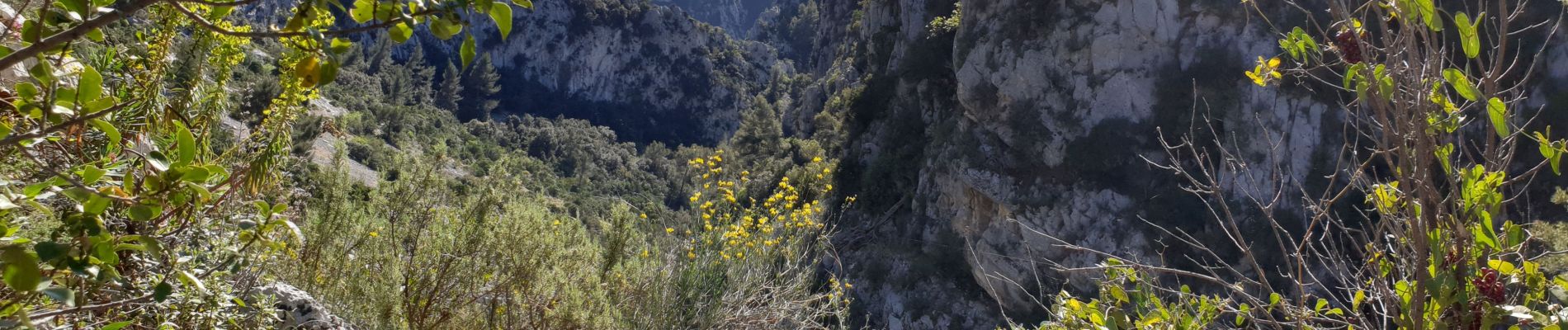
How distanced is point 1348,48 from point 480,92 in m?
41.8

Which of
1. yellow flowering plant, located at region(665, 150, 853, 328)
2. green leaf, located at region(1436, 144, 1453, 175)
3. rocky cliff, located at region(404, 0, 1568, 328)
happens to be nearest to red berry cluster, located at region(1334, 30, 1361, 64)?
green leaf, located at region(1436, 144, 1453, 175)

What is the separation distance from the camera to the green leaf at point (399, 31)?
0.73 metres

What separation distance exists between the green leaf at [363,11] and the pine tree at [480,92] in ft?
130

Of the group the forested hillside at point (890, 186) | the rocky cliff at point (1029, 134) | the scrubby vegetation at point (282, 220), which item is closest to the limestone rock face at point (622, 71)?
the forested hillside at point (890, 186)

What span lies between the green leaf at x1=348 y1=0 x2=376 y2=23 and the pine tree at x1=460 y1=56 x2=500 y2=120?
130 ft

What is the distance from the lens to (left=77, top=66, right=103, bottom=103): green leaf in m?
→ 0.65

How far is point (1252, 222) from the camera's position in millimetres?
8758

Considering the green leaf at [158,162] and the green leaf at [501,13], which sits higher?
the green leaf at [501,13]

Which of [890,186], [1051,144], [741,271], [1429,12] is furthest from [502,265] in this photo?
[890,186]

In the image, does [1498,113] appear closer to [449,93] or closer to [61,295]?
[61,295]

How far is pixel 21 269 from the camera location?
59 centimetres

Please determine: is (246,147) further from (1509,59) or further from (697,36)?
(697,36)

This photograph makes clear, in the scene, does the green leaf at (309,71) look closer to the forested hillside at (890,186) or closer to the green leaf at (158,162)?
the forested hillside at (890,186)

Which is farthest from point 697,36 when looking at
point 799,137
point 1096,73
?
point 1096,73
